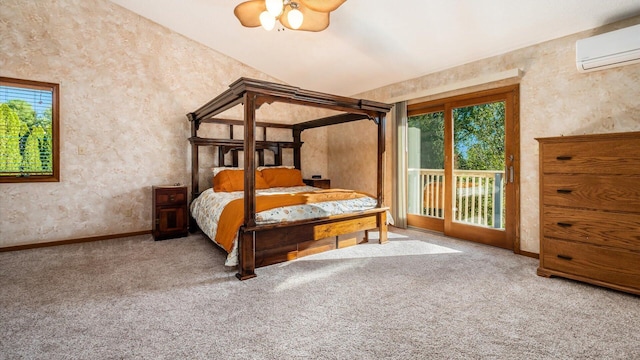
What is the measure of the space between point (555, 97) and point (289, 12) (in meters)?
2.85

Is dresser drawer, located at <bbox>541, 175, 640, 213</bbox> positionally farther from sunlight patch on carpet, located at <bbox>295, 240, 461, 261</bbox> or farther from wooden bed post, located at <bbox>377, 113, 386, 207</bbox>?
wooden bed post, located at <bbox>377, 113, 386, 207</bbox>

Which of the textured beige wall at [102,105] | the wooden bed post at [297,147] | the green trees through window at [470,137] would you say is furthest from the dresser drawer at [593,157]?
the textured beige wall at [102,105]

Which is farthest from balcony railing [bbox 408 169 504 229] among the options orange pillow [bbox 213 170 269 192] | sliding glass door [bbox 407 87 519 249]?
orange pillow [bbox 213 170 269 192]

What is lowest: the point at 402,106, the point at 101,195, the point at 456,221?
the point at 456,221

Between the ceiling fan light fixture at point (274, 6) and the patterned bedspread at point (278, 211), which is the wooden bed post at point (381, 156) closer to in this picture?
the patterned bedspread at point (278, 211)

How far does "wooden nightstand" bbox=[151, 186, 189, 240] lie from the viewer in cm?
399

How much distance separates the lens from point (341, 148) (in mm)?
5914

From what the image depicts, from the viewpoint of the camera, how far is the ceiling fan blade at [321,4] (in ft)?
8.00

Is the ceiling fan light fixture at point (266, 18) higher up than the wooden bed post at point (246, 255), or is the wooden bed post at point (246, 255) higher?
the ceiling fan light fixture at point (266, 18)

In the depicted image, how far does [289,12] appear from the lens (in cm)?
258

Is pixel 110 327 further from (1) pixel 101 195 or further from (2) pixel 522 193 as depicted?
(2) pixel 522 193

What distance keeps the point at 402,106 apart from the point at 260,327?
3821 mm

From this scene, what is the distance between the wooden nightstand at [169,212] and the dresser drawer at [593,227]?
4.22m

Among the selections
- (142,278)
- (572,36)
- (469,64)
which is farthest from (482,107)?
(142,278)
